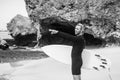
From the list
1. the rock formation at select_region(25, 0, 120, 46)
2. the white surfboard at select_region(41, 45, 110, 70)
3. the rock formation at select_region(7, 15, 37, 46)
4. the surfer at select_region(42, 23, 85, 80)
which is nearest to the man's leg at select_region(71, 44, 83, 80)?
the surfer at select_region(42, 23, 85, 80)

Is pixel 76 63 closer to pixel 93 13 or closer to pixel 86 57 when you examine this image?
pixel 86 57

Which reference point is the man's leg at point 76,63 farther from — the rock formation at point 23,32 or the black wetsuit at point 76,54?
the rock formation at point 23,32

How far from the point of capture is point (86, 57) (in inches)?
349

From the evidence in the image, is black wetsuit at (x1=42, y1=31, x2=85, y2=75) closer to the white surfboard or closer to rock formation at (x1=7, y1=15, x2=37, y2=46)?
the white surfboard

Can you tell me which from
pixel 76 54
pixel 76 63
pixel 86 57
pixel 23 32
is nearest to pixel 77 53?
pixel 76 54

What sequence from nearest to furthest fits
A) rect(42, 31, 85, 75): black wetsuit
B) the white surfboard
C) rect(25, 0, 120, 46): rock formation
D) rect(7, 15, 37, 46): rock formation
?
rect(42, 31, 85, 75): black wetsuit
the white surfboard
rect(25, 0, 120, 46): rock formation
rect(7, 15, 37, 46): rock formation

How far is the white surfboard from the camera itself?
28.1 ft

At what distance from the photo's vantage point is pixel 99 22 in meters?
22.5

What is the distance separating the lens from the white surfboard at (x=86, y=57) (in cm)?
856

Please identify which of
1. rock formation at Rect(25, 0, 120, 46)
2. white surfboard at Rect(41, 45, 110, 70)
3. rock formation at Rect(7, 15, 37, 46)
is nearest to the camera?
white surfboard at Rect(41, 45, 110, 70)

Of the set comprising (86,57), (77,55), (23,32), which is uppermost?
(77,55)

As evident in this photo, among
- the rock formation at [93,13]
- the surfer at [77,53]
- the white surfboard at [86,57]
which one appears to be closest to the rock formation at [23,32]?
the rock formation at [93,13]

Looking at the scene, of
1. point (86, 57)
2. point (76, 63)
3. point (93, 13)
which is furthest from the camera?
point (93, 13)

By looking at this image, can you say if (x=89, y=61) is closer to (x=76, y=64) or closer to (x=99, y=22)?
(x=76, y=64)
